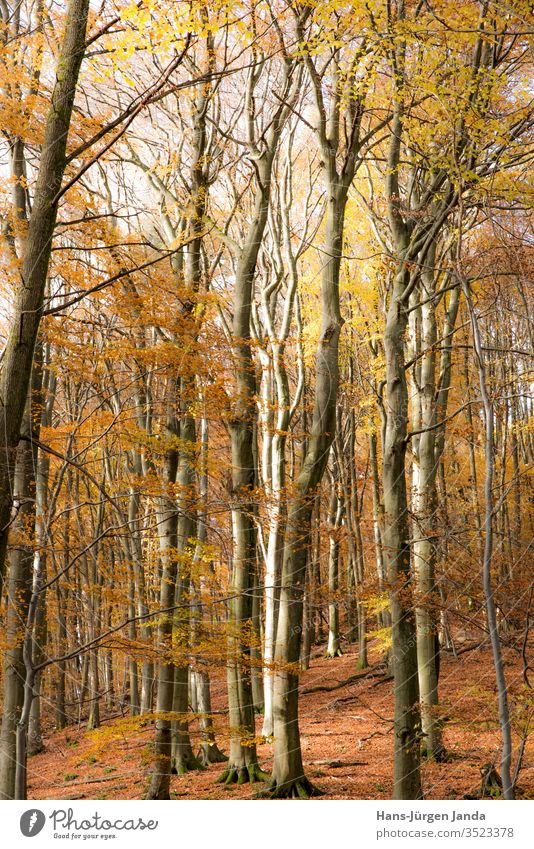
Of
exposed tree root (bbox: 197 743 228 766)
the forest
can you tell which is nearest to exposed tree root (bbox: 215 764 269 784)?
the forest

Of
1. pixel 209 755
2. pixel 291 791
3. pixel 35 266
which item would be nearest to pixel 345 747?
pixel 209 755

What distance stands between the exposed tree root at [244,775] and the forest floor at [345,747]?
0.16m

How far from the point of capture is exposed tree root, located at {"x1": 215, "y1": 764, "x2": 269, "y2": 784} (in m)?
8.20

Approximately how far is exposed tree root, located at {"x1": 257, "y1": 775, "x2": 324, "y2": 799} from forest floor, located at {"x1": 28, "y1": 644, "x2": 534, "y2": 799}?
0.27 metres

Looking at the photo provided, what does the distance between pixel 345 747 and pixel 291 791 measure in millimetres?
3281

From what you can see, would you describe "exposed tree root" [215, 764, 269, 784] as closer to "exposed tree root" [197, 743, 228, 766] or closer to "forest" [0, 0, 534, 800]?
"forest" [0, 0, 534, 800]

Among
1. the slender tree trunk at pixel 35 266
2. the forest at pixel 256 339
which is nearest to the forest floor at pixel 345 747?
the forest at pixel 256 339

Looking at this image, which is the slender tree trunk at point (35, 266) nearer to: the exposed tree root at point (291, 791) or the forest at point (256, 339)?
the forest at point (256, 339)

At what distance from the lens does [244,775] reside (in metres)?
8.28

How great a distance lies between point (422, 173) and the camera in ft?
29.5

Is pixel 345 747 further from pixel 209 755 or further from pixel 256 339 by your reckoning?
→ pixel 256 339

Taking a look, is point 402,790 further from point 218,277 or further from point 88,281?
point 218,277

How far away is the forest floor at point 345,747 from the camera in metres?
7.81

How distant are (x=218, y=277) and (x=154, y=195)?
2.96 meters
